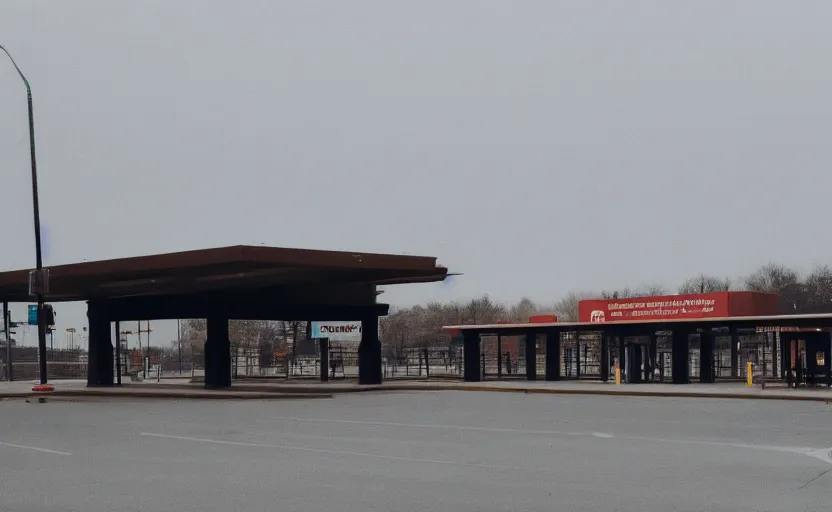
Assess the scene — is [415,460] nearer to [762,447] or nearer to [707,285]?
[762,447]

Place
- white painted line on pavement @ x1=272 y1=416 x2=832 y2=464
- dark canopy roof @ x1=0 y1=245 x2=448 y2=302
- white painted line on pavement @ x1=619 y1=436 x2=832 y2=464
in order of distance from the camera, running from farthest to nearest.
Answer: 1. dark canopy roof @ x1=0 y1=245 x2=448 y2=302
2. white painted line on pavement @ x1=272 y1=416 x2=832 y2=464
3. white painted line on pavement @ x1=619 y1=436 x2=832 y2=464

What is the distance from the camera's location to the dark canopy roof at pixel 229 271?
32.9 meters

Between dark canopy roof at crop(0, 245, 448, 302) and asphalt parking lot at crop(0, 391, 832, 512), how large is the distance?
306 inches

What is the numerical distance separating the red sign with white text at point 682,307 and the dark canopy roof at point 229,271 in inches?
524

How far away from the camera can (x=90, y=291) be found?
45.4 meters

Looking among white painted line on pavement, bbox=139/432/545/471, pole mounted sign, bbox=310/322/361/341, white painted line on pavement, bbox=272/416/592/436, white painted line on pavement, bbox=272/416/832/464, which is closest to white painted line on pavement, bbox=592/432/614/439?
white painted line on pavement, bbox=272/416/832/464

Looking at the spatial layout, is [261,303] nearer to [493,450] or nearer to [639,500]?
[493,450]

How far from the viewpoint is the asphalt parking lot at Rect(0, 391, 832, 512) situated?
10469 millimetres

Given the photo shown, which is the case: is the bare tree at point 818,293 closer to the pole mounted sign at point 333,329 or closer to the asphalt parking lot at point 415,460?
the pole mounted sign at point 333,329

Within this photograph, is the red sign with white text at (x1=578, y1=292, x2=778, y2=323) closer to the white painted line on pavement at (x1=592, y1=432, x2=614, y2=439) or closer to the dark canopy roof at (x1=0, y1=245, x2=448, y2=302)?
the dark canopy roof at (x1=0, y1=245, x2=448, y2=302)

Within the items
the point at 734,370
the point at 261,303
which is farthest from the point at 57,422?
the point at 734,370

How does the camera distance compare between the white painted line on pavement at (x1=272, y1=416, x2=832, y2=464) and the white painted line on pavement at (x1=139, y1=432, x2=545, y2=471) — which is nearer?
the white painted line on pavement at (x1=139, y1=432, x2=545, y2=471)

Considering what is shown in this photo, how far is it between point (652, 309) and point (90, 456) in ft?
127

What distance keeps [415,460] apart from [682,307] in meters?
37.0
